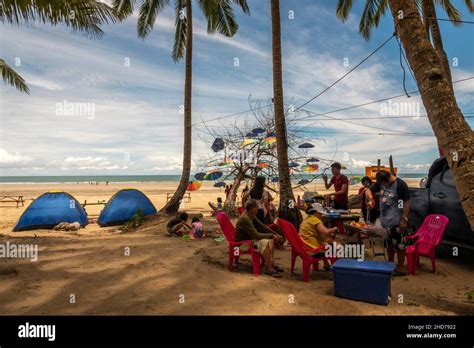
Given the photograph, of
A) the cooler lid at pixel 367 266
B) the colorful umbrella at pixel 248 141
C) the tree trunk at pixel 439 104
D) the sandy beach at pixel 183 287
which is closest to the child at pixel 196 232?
the sandy beach at pixel 183 287

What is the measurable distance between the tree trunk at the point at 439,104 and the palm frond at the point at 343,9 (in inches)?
462

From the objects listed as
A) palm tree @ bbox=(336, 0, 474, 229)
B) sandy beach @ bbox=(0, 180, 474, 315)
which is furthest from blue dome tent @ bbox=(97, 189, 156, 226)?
palm tree @ bbox=(336, 0, 474, 229)

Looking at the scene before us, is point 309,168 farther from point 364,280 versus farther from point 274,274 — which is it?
point 364,280

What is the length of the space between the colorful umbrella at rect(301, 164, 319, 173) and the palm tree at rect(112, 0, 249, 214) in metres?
4.56

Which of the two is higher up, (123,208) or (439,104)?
(439,104)

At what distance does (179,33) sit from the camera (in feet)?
49.2

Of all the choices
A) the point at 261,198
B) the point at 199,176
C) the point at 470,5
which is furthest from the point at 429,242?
the point at 470,5

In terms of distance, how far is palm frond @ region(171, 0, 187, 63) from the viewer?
46.7 feet

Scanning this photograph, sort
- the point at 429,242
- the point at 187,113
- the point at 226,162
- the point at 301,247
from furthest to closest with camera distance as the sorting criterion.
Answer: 1. the point at 187,113
2. the point at 226,162
3. the point at 429,242
4. the point at 301,247

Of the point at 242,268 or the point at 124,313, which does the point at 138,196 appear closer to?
the point at 242,268

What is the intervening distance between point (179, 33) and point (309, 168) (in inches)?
335

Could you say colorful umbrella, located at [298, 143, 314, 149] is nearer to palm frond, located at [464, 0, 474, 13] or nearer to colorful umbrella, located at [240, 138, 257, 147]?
colorful umbrella, located at [240, 138, 257, 147]

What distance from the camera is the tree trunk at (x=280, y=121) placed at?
8805mm
